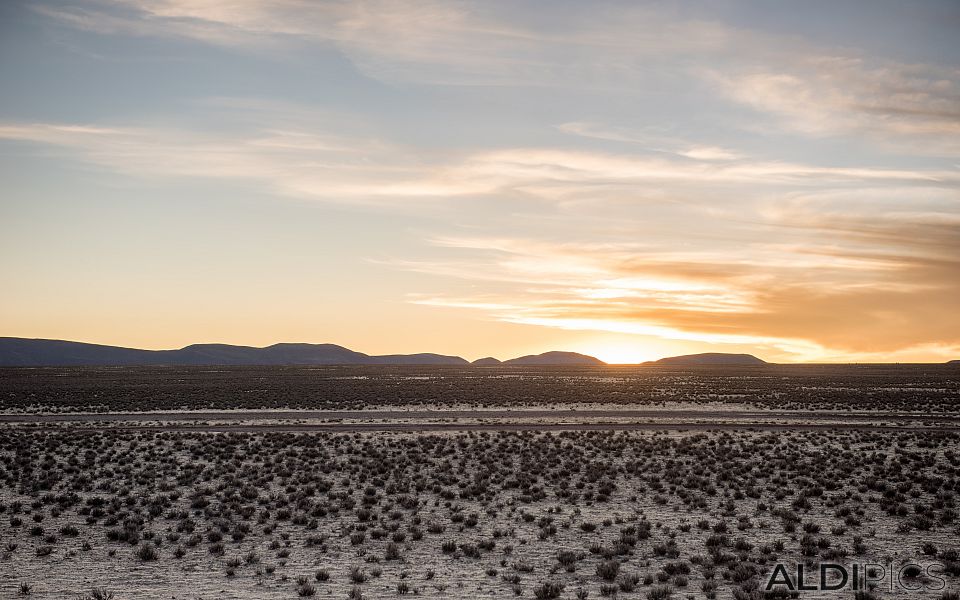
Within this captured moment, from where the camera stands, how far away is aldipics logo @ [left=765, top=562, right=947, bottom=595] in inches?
518

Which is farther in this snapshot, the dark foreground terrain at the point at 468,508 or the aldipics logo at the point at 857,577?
the dark foreground terrain at the point at 468,508

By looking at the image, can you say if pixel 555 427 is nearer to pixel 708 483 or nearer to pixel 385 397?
pixel 708 483

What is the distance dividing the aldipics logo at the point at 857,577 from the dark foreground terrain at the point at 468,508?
15 centimetres

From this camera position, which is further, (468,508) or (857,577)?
(468,508)

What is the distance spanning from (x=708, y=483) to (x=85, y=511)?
18.6 meters

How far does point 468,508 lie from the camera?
64.3 ft

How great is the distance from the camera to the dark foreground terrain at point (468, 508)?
13695mm

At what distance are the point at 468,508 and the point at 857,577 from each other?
32.2 ft

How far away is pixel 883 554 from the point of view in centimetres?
1520

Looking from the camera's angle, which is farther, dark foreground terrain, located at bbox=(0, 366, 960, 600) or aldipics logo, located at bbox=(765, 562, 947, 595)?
dark foreground terrain, located at bbox=(0, 366, 960, 600)

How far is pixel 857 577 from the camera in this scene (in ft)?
45.2

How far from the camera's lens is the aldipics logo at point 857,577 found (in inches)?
518

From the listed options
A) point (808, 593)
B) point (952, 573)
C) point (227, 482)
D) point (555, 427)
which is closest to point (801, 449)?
point (555, 427)

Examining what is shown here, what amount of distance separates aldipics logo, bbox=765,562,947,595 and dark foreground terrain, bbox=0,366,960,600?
0.15 m
